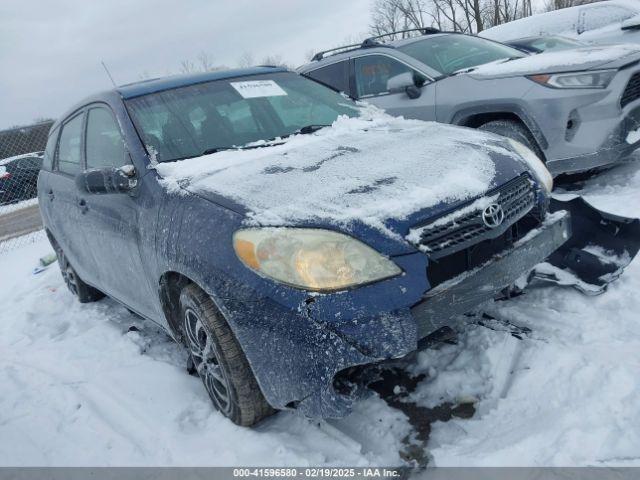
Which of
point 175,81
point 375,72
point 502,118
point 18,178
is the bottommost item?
point 18,178

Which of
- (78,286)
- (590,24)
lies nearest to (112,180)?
(78,286)

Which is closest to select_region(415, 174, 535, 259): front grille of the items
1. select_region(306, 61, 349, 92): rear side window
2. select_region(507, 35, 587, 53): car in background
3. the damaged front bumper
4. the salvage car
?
the salvage car

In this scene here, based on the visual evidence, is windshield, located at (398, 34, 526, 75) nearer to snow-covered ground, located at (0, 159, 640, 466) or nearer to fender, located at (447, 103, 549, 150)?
fender, located at (447, 103, 549, 150)

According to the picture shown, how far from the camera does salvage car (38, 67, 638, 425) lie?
188cm

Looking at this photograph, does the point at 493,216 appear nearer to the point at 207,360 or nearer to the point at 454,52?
the point at 207,360

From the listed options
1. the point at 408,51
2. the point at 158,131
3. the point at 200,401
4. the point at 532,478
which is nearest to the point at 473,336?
the point at 532,478

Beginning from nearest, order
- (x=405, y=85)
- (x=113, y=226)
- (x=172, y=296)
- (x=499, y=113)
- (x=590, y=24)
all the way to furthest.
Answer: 1. (x=172, y=296)
2. (x=113, y=226)
3. (x=499, y=113)
4. (x=405, y=85)
5. (x=590, y=24)

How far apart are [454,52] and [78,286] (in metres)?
4.46

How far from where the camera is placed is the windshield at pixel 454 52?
5.23 metres

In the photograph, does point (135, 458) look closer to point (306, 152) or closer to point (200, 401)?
point (200, 401)

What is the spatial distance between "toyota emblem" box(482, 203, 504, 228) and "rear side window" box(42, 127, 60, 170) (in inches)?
141

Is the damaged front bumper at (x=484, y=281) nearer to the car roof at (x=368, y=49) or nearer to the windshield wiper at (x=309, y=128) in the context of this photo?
the windshield wiper at (x=309, y=128)

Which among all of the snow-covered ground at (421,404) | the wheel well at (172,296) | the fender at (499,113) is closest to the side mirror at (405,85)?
the fender at (499,113)

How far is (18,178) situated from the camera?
1490 cm
